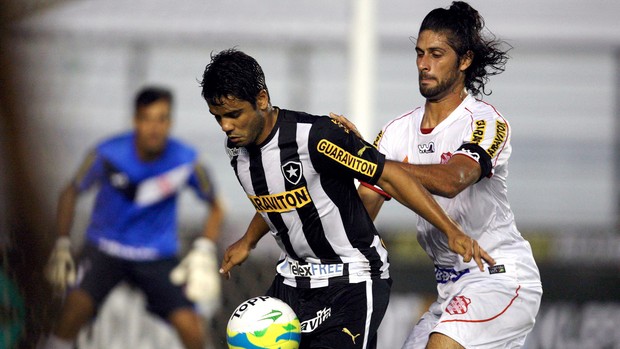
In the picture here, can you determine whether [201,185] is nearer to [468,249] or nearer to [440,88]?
[440,88]

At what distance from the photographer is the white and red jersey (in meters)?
4.85

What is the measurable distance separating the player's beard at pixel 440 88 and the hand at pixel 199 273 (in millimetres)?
3681

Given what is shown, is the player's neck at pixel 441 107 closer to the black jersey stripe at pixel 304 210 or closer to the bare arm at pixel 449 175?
the bare arm at pixel 449 175

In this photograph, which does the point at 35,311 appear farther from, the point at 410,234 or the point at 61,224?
the point at 410,234

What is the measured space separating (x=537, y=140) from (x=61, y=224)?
615 centimetres

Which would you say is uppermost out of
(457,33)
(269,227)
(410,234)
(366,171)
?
(457,33)

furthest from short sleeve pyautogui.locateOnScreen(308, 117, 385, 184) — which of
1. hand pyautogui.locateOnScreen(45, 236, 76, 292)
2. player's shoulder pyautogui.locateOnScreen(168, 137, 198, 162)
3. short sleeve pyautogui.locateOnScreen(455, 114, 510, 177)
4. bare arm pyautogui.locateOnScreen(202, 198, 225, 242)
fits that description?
player's shoulder pyautogui.locateOnScreen(168, 137, 198, 162)

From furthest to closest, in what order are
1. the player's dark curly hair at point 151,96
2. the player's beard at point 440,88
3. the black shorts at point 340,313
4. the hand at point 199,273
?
the player's dark curly hair at point 151,96 → the hand at point 199,273 → the player's beard at point 440,88 → the black shorts at point 340,313

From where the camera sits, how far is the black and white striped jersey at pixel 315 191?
4.48m

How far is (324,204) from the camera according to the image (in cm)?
454

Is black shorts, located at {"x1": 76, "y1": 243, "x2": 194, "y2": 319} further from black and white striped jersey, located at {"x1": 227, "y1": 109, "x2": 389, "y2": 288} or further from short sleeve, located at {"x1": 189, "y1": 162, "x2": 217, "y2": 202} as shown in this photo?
black and white striped jersey, located at {"x1": 227, "y1": 109, "x2": 389, "y2": 288}

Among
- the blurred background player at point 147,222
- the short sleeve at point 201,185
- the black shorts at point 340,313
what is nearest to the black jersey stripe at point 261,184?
the black shorts at point 340,313

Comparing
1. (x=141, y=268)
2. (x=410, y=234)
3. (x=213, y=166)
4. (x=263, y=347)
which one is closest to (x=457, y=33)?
(x=263, y=347)

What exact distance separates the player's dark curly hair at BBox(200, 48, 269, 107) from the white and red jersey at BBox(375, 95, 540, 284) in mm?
1001
